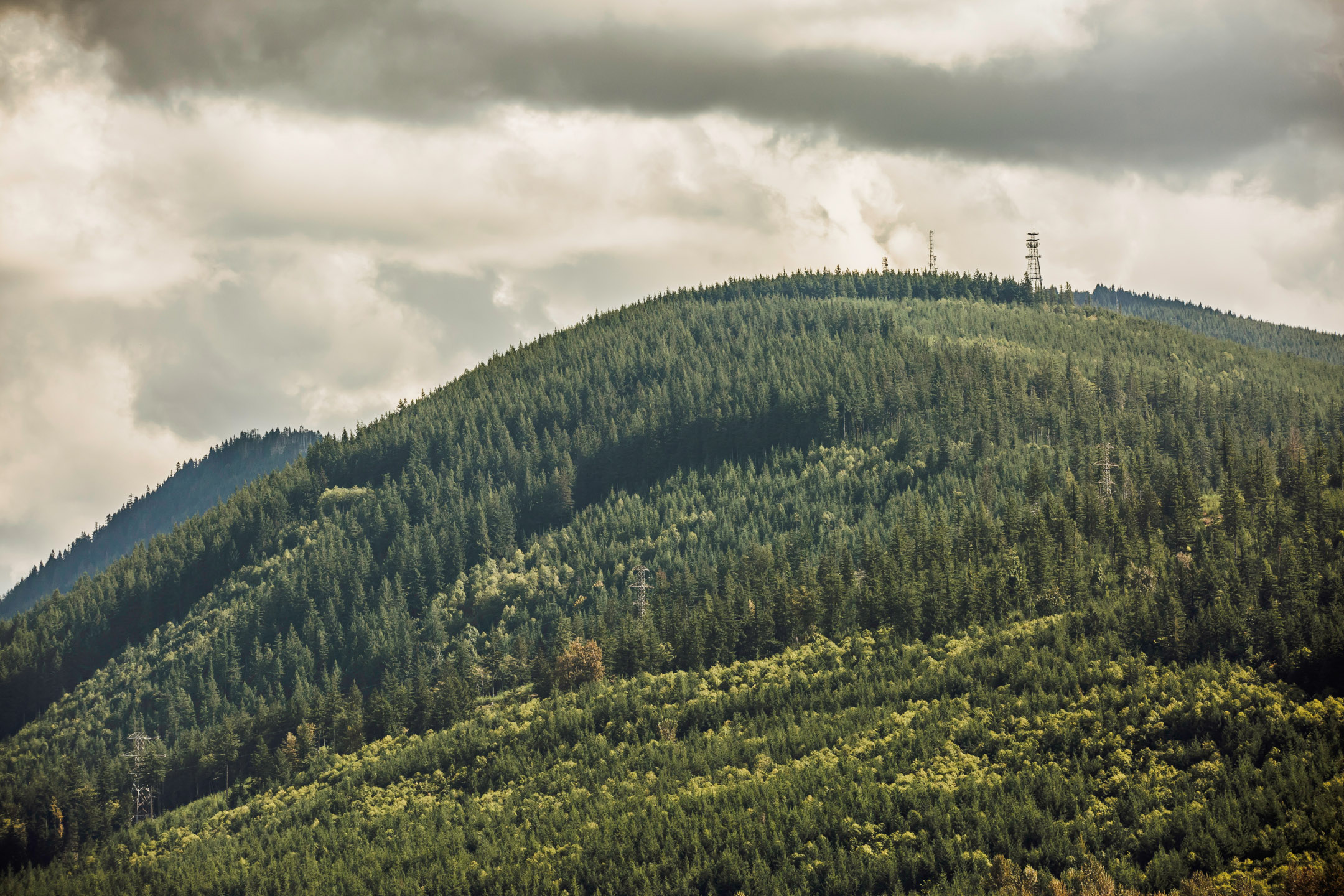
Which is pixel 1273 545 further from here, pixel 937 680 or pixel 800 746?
pixel 800 746

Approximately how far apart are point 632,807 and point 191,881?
6479 cm

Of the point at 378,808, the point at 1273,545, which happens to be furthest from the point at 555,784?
the point at 1273,545

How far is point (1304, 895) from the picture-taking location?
124 metres

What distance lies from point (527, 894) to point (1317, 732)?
286 feet

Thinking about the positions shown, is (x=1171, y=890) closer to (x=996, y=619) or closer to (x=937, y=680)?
(x=937, y=680)

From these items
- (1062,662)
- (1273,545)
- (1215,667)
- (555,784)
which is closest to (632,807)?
(555,784)

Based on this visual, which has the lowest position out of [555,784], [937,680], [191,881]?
[191,881]

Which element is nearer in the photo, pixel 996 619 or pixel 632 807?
pixel 632 807

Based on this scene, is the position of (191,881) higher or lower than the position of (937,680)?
lower

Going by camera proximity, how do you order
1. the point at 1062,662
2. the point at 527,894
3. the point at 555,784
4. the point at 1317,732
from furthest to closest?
the point at 555,784 → the point at 1062,662 → the point at 527,894 → the point at 1317,732

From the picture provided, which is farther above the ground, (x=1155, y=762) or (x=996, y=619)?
(x=996, y=619)

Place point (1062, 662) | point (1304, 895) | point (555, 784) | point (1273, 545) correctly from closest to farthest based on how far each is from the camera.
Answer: point (1304, 895), point (1062, 662), point (555, 784), point (1273, 545)

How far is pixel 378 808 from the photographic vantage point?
188 metres

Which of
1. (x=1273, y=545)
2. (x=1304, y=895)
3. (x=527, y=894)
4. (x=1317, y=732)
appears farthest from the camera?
(x=1273, y=545)
